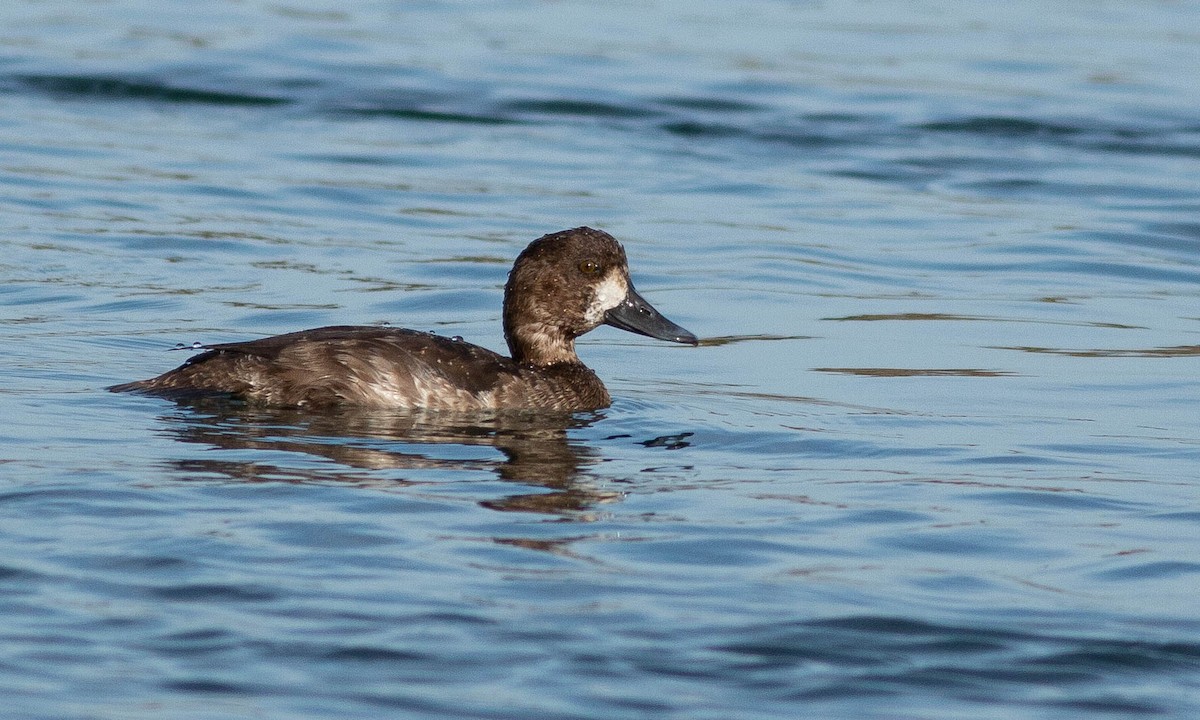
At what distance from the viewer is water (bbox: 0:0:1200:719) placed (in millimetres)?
5703

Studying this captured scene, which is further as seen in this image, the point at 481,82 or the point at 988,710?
the point at 481,82

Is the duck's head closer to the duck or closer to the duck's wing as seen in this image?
the duck

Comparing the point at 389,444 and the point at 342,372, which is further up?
the point at 342,372

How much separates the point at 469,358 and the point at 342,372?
62cm

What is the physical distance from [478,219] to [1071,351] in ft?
17.7

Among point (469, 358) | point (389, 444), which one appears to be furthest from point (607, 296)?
point (389, 444)

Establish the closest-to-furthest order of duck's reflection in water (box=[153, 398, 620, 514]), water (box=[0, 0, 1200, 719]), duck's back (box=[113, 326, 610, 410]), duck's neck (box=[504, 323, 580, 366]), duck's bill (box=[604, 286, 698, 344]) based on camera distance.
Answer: water (box=[0, 0, 1200, 719]) < duck's reflection in water (box=[153, 398, 620, 514]) < duck's back (box=[113, 326, 610, 410]) < duck's neck (box=[504, 323, 580, 366]) < duck's bill (box=[604, 286, 698, 344])

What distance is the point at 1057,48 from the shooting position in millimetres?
23375

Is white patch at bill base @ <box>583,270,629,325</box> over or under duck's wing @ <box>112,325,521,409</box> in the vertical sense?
over

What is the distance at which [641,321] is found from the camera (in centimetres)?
1002

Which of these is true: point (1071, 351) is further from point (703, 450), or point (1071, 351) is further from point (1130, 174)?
point (1130, 174)

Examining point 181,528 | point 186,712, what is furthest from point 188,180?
point 186,712

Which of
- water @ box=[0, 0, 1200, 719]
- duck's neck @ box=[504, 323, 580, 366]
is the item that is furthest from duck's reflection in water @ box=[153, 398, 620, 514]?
duck's neck @ box=[504, 323, 580, 366]

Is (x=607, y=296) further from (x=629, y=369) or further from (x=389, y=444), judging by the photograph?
(x=389, y=444)
